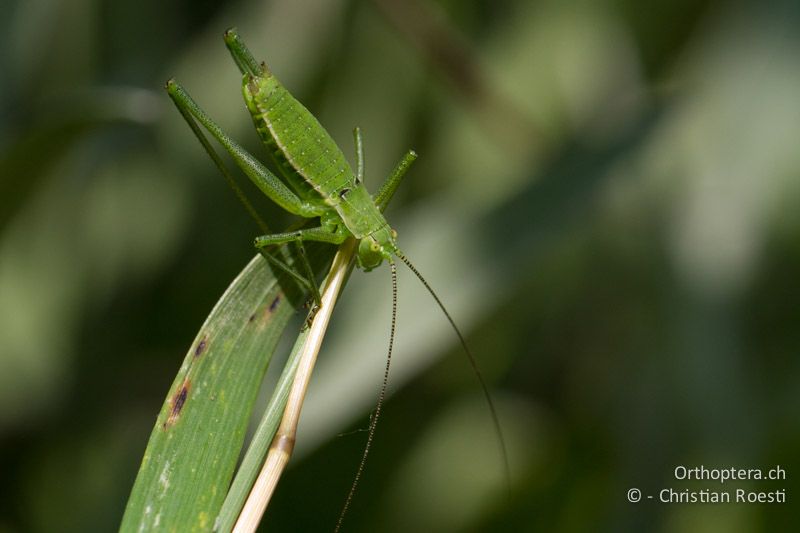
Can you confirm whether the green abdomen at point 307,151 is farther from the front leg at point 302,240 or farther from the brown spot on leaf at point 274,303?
the brown spot on leaf at point 274,303

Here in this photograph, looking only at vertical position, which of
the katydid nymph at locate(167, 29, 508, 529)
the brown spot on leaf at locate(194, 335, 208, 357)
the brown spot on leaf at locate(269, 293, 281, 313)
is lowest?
the brown spot on leaf at locate(194, 335, 208, 357)

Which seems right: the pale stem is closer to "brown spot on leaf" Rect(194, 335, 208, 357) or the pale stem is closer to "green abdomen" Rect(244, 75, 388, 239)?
"brown spot on leaf" Rect(194, 335, 208, 357)

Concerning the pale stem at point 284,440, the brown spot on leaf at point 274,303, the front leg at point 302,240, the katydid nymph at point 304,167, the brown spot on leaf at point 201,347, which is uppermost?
the katydid nymph at point 304,167

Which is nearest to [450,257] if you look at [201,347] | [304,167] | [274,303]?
[304,167]

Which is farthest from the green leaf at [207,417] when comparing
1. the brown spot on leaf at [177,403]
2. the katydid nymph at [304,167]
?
the katydid nymph at [304,167]

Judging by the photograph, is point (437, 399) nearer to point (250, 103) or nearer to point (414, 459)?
point (414, 459)

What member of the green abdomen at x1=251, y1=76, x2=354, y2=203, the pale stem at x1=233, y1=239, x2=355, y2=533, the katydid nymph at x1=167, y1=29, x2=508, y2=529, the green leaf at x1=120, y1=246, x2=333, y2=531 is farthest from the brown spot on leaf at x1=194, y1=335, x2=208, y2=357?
the green abdomen at x1=251, y1=76, x2=354, y2=203

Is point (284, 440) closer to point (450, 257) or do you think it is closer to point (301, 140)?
point (301, 140)
